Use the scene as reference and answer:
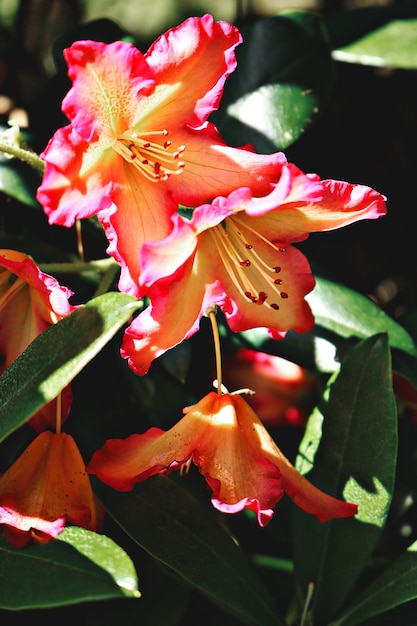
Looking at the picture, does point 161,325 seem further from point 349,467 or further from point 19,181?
point 19,181

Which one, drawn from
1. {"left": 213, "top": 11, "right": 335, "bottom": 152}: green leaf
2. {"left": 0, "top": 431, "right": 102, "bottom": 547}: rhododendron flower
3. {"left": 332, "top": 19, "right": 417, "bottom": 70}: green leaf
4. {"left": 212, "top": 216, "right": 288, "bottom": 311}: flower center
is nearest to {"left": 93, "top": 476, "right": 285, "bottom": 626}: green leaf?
{"left": 0, "top": 431, "right": 102, "bottom": 547}: rhododendron flower

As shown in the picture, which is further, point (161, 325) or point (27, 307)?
point (27, 307)

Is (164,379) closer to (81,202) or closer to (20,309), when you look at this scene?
(20,309)

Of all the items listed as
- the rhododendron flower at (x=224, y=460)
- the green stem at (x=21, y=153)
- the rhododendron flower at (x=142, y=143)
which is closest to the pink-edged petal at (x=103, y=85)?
the rhododendron flower at (x=142, y=143)

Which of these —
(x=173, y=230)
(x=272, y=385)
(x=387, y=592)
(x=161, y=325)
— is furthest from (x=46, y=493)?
(x=272, y=385)

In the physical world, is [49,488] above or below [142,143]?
below

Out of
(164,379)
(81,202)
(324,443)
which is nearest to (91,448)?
(164,379)

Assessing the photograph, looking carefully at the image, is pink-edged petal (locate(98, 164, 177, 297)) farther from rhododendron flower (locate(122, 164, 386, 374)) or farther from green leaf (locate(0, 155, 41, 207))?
green leaf (locate(0, 155, 41, 207))
